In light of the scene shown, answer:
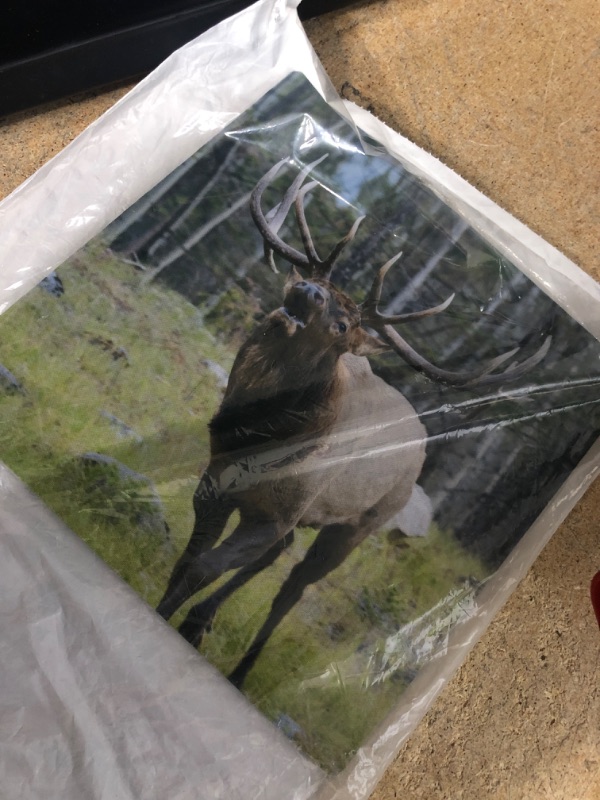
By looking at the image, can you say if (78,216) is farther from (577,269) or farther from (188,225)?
(577,269)

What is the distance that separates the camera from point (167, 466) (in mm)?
430

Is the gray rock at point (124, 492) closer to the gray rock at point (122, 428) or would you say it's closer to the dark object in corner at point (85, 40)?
the gray rock at point (122, 428)

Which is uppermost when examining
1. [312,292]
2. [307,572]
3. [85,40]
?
[85,40]

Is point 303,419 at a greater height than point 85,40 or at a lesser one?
lesser

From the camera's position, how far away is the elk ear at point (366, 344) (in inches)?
17.3

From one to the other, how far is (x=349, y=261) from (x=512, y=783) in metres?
0.36

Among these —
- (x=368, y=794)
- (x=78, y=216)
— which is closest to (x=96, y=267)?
(x=78, y=216)

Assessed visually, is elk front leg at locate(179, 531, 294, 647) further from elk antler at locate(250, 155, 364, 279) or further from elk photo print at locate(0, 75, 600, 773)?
elk antler at locate(250, 155, 364, 279)

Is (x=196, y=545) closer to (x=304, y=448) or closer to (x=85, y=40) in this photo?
(x=304, y=448)

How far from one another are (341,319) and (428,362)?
0.07 metres

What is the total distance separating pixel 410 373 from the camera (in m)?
0.44

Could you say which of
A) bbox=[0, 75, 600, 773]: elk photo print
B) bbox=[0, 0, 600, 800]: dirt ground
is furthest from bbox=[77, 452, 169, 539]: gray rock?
bbox=[0, 0, 600, 800]: dirt ground

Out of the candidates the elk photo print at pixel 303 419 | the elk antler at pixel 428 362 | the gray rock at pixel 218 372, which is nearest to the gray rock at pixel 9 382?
the elk photo print at pixel 303 419

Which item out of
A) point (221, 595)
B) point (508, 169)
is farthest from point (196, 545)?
point (508, 169)
